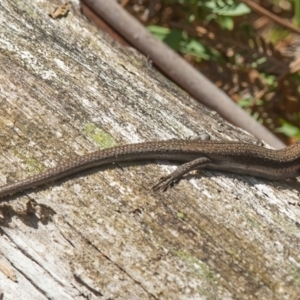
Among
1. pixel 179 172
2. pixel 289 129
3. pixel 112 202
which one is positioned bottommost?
pixel 112 202

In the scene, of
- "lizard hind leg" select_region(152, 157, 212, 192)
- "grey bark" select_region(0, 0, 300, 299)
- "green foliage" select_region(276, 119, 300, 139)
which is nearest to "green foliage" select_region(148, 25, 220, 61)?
"green foliage" select_region(276, 119, 300, 139)

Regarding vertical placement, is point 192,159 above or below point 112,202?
above

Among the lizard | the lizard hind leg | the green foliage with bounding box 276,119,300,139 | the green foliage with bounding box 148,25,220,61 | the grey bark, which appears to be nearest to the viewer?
the grey bark

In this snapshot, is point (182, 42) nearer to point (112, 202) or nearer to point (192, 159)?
point (192, 159)

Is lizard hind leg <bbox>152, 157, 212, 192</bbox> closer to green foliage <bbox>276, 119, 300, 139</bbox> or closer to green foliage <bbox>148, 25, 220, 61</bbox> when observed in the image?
green foliage <bbox>148, 25, 220, 61</bbox>

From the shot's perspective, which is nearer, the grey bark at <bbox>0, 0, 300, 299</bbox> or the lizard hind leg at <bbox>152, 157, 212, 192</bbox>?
the grey bark at <bbox>0, 0, 300, 299</bbox>

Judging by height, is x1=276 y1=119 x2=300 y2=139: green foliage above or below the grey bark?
above

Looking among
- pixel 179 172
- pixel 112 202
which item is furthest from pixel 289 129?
pixel 112 202
